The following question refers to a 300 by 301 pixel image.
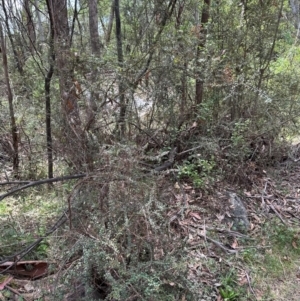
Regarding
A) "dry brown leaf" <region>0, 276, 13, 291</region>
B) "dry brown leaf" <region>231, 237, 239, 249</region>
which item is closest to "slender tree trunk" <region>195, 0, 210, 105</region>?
"dry brown leaf" <region>231, 237, 239, 249</region>

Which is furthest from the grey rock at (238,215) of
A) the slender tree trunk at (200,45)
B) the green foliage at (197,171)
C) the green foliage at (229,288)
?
the slender tree trunk at (200,45)

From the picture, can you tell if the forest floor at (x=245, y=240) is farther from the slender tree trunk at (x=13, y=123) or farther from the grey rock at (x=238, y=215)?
the slender tree trunk at (x=13, y=123)

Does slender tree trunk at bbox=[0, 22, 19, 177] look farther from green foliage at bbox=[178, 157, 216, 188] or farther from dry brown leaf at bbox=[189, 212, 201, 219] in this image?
dry brown leaf at bbox=[189, 212, 201, 219]

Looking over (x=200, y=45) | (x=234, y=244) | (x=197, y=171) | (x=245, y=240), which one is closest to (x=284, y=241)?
(x=245, y=240)

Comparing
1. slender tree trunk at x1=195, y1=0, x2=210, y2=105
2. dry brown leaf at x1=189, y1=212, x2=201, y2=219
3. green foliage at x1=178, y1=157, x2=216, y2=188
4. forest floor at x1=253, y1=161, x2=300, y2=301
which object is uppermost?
slender tree trunk at x1=195, y1=0, x2=210, y2=105

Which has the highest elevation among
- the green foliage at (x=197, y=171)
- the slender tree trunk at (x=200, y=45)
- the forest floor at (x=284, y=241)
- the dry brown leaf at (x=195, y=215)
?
the slender tree trunk at (x=200, y=45)

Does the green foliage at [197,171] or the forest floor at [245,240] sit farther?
the green foliage at [197,171]

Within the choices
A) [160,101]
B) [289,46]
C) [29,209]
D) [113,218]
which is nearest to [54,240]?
[113,218]

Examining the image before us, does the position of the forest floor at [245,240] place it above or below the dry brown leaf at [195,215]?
below

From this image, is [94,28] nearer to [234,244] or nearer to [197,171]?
[197,171]

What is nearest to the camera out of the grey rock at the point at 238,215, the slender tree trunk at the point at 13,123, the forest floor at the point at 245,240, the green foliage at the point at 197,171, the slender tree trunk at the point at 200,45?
the forest floor at the point at 245,240

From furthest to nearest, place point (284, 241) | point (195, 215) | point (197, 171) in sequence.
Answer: point (197, 171) < point (195, 215) < point (284, 241)

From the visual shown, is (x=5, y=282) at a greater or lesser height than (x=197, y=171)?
lesser

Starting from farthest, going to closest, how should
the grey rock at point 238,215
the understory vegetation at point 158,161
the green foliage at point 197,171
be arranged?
the green foliage at point 197,171 < the grey rock at point 238,215 < the understory vegetation at point 158,161
